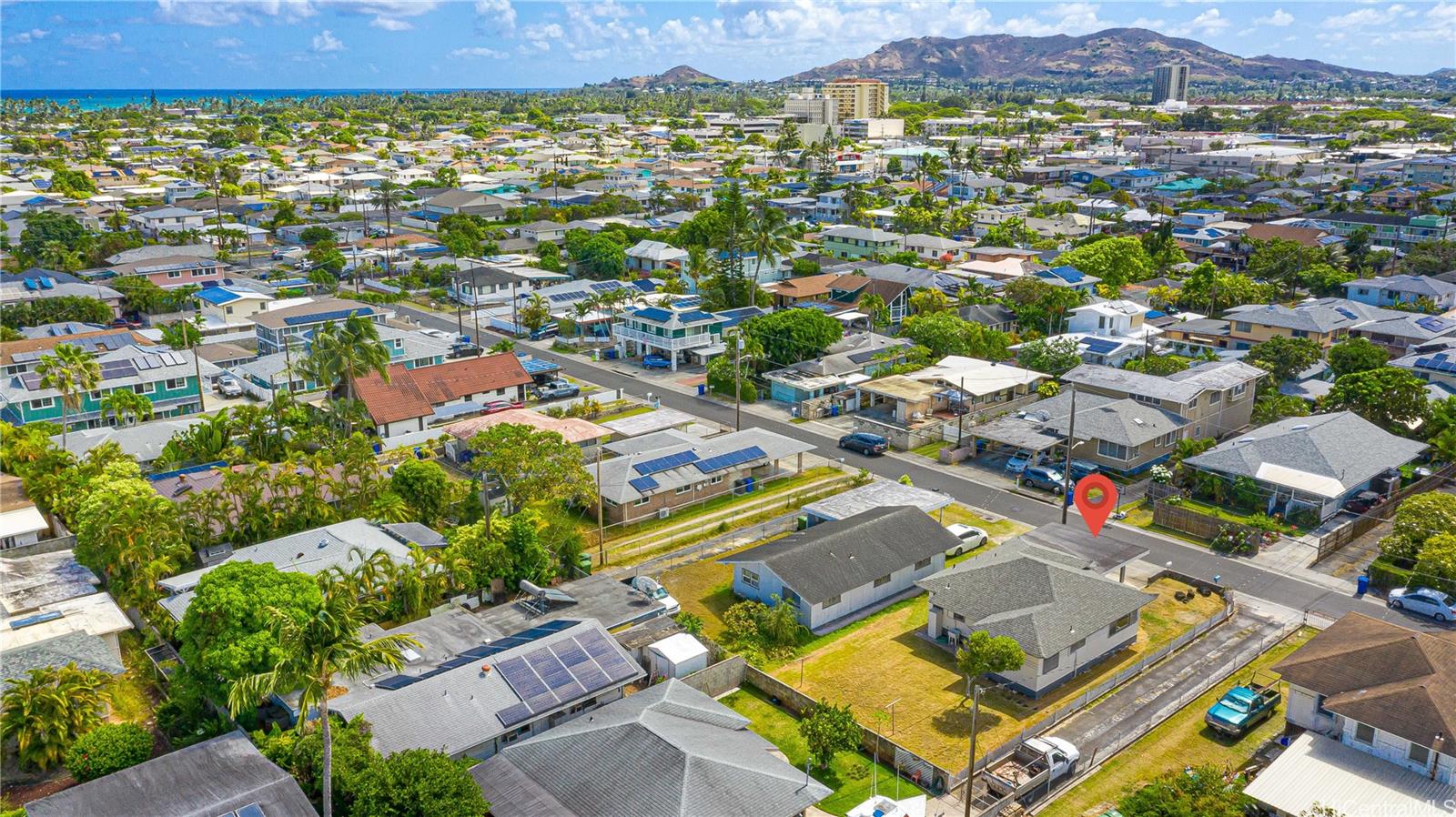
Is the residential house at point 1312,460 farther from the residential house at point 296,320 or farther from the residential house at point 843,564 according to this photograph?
the residential house at point 296,320

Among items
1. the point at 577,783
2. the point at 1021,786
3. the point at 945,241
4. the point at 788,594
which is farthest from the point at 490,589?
the point at 945,241

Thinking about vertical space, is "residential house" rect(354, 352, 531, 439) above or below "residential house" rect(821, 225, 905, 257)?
below

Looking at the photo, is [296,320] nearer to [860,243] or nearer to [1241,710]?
[860,243]

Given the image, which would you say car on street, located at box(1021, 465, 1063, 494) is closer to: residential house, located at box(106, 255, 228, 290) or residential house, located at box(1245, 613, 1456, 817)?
residential house, located at box(1245, 613, 1456, 817)

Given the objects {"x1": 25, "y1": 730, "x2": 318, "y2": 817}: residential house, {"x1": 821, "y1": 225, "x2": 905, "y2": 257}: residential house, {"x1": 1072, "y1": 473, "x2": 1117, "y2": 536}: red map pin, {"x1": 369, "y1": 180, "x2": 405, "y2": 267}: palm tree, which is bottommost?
{"x1": 1072, "y1": 473, "x2": 1117, "y2": 536}: red map pin

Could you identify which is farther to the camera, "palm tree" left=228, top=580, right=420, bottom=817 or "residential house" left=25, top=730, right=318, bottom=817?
"residential house" left=25, top=730, right=318, bottom=817

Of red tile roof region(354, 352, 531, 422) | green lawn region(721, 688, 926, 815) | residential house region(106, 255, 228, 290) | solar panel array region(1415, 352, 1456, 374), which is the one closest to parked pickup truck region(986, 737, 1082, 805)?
green lawn region(721, 688, 926, 815)

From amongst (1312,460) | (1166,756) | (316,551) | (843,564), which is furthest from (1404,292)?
(316,551)

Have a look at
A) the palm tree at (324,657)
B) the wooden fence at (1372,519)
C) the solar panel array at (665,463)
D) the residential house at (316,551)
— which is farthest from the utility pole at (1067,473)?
the palm tree at (324,657)
